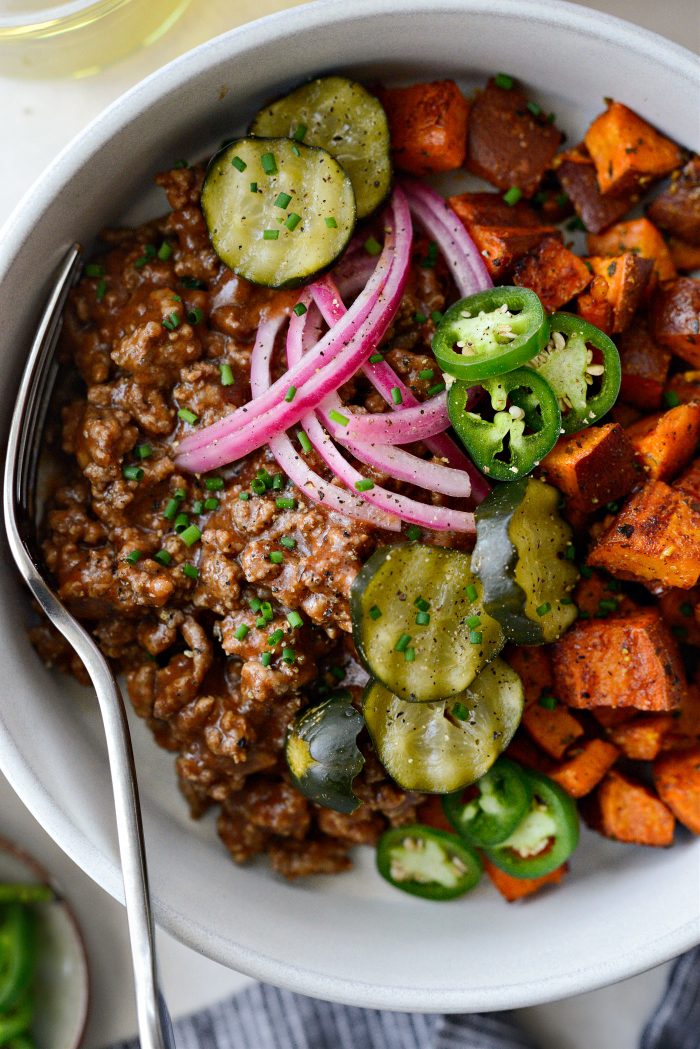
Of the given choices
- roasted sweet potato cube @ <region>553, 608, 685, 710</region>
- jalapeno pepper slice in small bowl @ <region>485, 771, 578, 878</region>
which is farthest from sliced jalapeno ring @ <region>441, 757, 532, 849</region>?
roasted sweet potato cube @ <region>553, 608, 685, 710</region>

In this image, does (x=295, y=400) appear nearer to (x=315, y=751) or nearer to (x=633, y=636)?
(x=315, y=751)

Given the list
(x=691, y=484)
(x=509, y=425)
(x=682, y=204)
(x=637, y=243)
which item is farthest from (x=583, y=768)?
(x=682, y=204)

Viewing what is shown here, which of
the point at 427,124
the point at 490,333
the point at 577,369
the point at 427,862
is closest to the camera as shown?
the point at 490,333

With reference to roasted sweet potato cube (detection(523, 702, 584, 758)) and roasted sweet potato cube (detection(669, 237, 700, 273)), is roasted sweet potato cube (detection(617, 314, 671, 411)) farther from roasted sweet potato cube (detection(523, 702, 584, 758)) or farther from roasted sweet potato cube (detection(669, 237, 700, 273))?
roasted sweet potato cube (detection(523, 702, 584, 758))

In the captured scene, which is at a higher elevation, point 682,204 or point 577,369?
point 682,204

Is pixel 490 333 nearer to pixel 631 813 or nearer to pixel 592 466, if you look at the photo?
pixel 592 466

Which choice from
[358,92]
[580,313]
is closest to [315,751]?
[580,313]
